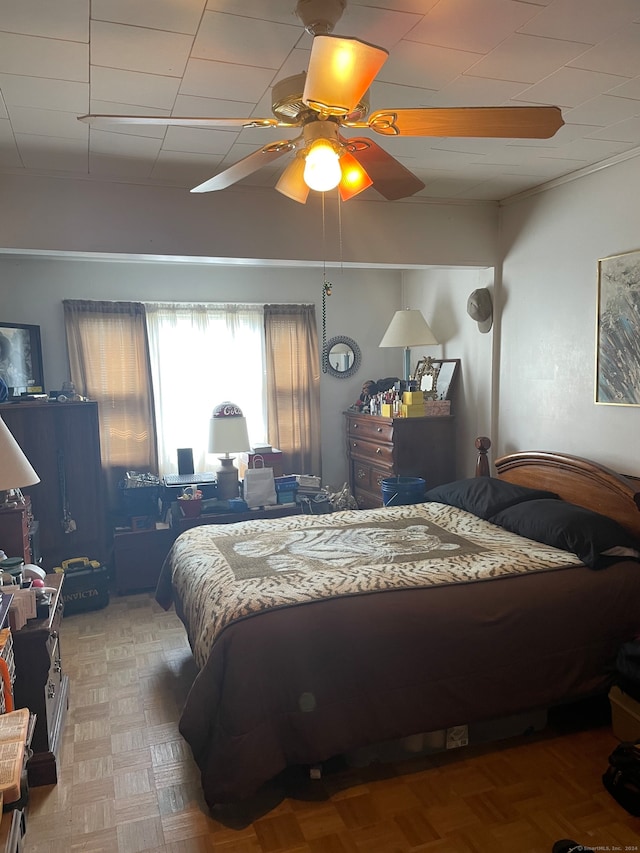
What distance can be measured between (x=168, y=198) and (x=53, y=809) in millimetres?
3055

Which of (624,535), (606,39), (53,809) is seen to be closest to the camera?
(606,39)

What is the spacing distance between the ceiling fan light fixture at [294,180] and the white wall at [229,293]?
271 centimetres

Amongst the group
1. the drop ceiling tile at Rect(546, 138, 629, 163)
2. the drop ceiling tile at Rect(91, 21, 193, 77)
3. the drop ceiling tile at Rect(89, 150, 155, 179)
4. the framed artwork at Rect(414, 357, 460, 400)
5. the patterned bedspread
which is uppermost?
the drop ceiling tile at Rect(89, 150, 155, 179)

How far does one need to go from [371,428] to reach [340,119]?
123 inches

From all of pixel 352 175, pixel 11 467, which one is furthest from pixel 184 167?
pixel 11 467

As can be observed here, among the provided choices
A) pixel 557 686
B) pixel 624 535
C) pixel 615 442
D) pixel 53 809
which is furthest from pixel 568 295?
pixel 53 809

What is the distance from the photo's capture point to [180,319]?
495 centimetres

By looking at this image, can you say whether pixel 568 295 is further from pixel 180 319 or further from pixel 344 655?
pixel 180 319

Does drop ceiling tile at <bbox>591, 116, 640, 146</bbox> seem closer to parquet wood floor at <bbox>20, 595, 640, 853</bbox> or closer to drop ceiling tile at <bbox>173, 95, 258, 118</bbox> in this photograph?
drop ceiling tile at <bbox>173, 95, 258, 118</bbox>

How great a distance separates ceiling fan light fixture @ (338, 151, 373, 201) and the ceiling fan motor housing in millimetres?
387

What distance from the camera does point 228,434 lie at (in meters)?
4.61

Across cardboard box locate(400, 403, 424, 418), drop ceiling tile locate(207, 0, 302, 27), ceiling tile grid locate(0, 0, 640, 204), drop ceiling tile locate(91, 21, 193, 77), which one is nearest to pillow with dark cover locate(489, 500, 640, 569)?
cardboard box locate(400, 403, 424, 418)

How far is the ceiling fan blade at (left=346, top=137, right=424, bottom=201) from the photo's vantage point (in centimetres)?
206

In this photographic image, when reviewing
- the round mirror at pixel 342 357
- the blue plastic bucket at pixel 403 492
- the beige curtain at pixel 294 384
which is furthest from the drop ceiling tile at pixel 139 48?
the round mirror at pixel 342 357
